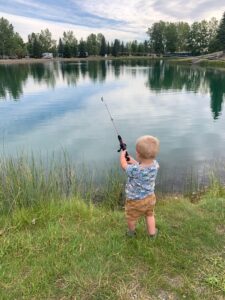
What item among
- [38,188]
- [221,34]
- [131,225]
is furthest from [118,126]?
[221,34]

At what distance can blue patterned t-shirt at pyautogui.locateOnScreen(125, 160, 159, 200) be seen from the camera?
3438mm

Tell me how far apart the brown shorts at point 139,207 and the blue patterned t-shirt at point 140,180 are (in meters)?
0.06

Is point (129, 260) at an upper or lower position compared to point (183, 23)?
lower

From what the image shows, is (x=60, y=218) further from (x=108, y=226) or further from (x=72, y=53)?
(x=72, y=53)

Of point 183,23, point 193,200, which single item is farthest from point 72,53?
point 193,200

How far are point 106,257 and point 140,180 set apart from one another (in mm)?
950

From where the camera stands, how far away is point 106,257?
3.40 m

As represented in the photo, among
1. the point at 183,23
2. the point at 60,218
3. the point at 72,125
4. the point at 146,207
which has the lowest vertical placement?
the point at 72,125

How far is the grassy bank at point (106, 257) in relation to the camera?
2943 mm

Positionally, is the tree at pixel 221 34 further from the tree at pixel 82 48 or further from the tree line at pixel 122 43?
the tree at pixel 82 48

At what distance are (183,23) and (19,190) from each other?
125m

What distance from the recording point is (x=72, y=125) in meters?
14.2

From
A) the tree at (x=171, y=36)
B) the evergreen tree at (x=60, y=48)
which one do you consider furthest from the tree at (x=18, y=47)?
the tree at (x=171, y=36)

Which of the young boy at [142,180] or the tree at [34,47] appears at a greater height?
the tree at [34,47]
